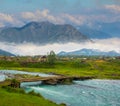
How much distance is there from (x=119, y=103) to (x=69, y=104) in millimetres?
18578

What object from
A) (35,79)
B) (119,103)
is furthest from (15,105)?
(35,79)

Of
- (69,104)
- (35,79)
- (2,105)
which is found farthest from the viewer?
(35,79)

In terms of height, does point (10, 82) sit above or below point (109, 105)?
above

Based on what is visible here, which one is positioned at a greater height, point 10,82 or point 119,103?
point 10,82

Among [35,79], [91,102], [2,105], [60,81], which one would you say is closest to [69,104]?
[91,102]

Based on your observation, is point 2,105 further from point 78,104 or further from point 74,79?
point 74,79

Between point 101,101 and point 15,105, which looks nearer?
point 15,105

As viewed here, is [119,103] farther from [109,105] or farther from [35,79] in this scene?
[35,79]

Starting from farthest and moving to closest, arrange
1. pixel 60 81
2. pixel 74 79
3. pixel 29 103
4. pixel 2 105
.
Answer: pixel 74 79, pixel 60 81, pixel 29 103, pixel 2 105

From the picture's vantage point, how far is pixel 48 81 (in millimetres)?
159125

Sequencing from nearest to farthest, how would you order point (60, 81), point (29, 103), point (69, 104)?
point (29, 103)
point (69, 104)
point (60, 81)


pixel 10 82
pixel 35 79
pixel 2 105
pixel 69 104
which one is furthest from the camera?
pixel 35 79

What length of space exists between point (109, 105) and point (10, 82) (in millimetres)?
36800

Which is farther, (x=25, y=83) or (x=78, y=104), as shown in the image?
(x=25, y=83)
